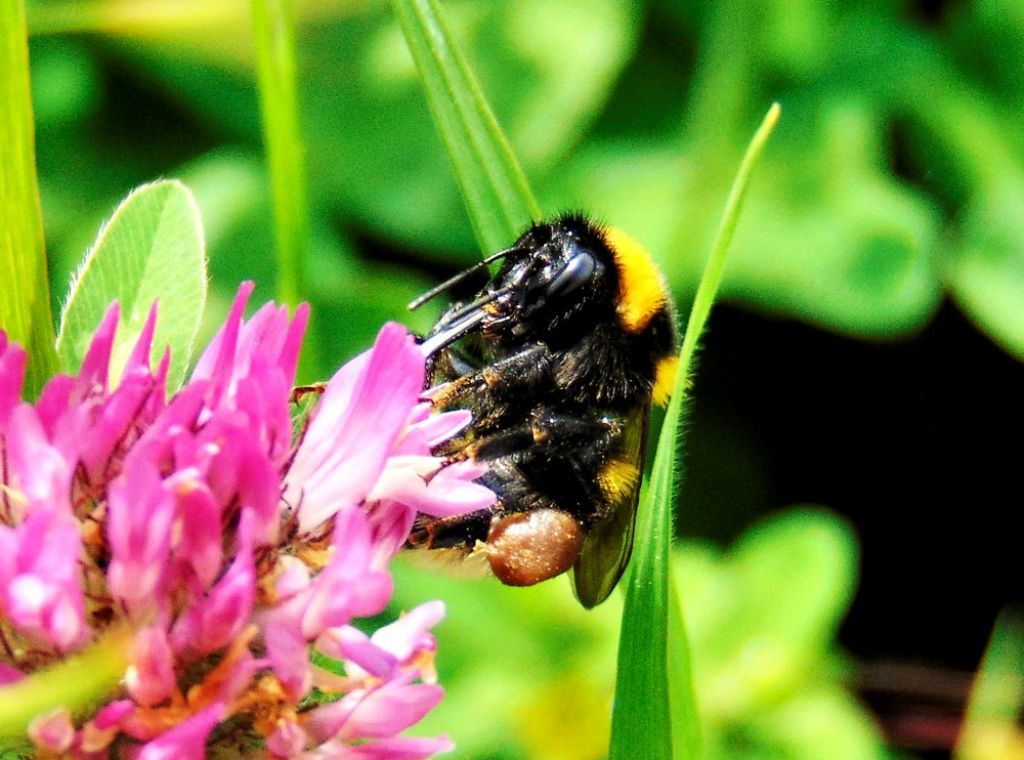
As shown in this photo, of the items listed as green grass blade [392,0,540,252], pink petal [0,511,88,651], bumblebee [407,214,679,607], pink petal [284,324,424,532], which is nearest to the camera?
pink petal [0,511,88,651]

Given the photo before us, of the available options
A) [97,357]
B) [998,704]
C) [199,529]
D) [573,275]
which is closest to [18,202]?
[97,357]

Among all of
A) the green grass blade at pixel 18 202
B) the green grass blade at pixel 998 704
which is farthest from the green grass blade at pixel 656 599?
the green grass blade at pixel 998 704

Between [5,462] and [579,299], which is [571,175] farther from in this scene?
[5,462]

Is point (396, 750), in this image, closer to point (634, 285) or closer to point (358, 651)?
point (358, 651)

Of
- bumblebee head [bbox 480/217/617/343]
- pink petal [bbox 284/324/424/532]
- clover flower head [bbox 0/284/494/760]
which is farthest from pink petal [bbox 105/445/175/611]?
bumblebee head [bbox 480/217/617/343]

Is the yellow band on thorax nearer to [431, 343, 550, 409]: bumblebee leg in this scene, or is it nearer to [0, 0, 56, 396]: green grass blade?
[431, 343, 550, 409]: bumblebee leg
